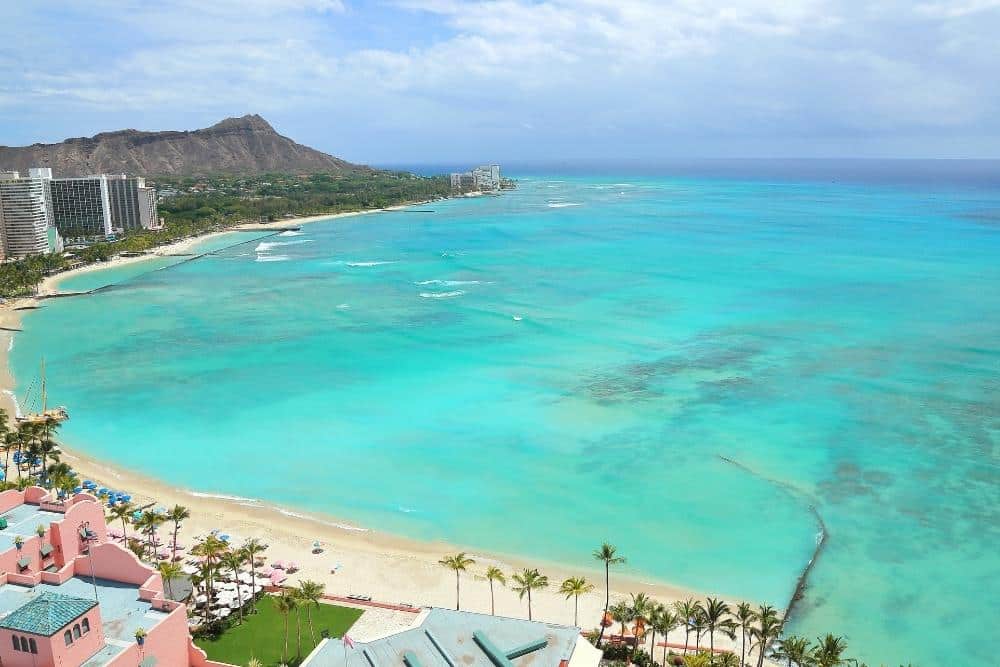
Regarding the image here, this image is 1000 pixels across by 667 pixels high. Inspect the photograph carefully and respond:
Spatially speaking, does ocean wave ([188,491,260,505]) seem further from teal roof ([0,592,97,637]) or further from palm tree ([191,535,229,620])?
teal roof ([0,592,97,637])

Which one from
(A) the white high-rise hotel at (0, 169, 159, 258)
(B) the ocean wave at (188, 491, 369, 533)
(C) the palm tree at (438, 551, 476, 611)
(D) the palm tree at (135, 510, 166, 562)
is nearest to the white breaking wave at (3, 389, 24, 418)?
(B) the ocean wave at (188, 491, 369, 533)

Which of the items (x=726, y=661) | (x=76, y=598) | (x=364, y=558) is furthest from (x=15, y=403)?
(x=726, y=661)

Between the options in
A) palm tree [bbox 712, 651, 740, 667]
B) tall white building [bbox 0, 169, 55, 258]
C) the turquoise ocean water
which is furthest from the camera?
tall white building [bbox 0, 169, 55, 258]

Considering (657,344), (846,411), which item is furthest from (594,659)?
(657,344)

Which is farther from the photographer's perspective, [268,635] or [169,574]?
[268,635]

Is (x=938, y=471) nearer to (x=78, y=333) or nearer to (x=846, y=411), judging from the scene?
Answer: (x=846, y=411)

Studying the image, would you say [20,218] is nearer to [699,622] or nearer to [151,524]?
[151,524]
